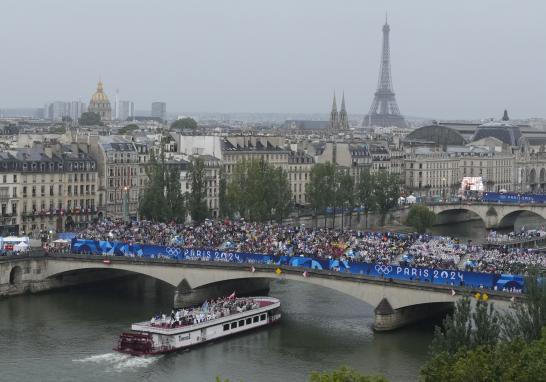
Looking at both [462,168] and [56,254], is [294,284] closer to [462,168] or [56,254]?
[56,254]

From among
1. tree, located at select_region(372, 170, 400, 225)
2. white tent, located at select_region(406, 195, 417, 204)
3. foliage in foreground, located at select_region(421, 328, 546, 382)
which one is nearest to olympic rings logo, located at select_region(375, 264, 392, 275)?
foliage in foreground, located at select_region(421, 328, 546, 382)

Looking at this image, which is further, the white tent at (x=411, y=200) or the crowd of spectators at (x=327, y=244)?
the white tent at (x=411, y=200)

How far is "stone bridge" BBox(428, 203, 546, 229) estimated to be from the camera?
111875 millimetres

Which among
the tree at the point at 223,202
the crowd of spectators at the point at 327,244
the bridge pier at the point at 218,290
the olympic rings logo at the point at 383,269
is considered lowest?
the bridge pier at the point at 218,290

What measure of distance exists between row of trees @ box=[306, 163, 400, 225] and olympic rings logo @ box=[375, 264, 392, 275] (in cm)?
4218

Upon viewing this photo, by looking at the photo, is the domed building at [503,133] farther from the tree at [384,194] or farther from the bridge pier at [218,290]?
the bridge pier at [218,290]

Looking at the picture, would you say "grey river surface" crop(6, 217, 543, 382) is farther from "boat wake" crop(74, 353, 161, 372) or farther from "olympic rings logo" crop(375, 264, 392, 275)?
"olympic rings logo" crop(375, 264, 392, 275)

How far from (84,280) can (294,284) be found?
41.4ft

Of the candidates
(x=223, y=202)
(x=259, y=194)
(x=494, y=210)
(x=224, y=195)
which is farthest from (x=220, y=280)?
(x=494, y=210)

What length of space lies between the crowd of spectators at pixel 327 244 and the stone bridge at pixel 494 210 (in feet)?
128

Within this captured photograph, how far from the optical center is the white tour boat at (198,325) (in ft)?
177

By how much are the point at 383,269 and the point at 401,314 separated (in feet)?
7.72

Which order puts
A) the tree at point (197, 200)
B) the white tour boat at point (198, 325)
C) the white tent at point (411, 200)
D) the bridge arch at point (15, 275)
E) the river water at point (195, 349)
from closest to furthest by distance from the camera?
the river water at point (195, 349) < the white tour boat at point (198, 325) < the bridge arch at point (15, 275) < the tree at point (197, 200) < the white tent at point (411, 200)

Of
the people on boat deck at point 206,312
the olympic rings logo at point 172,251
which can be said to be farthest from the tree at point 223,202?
the people on boat deck at point 206,312
